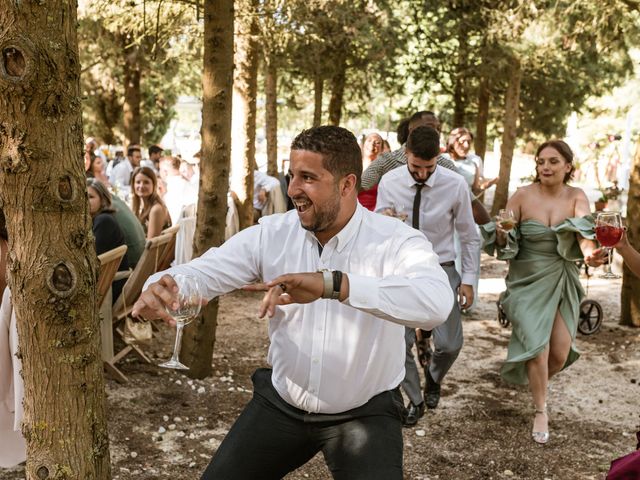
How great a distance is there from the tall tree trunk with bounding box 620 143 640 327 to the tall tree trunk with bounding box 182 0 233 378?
5505 mm

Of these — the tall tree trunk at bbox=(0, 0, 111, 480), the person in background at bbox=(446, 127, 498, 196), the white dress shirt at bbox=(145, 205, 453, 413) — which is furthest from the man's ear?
the person in background at bbox=(446, 127, 498, 196)

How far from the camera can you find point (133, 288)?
735 centimetres

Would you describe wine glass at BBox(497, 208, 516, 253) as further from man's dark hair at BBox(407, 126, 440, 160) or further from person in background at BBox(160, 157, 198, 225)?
person in background at BBox(160, 157, 198, 225)

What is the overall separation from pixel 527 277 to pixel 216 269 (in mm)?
3771

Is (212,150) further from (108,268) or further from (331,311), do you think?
(331,311)

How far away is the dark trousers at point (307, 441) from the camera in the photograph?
3195 millimetres

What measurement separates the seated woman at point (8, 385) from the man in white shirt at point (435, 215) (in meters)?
2.89

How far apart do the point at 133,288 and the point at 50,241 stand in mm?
4487

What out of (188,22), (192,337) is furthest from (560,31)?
(192,337)

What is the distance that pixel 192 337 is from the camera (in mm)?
7211

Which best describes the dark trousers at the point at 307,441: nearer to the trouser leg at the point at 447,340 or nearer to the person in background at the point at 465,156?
the trouser leg at the point at 447,340

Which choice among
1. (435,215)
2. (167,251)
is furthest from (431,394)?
(167,251)

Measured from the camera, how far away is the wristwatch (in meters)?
2.86

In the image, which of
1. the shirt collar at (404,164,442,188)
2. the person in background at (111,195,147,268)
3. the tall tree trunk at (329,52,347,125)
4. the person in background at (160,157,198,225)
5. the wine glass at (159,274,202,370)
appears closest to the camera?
the wine glass at (159,274,202,370)
